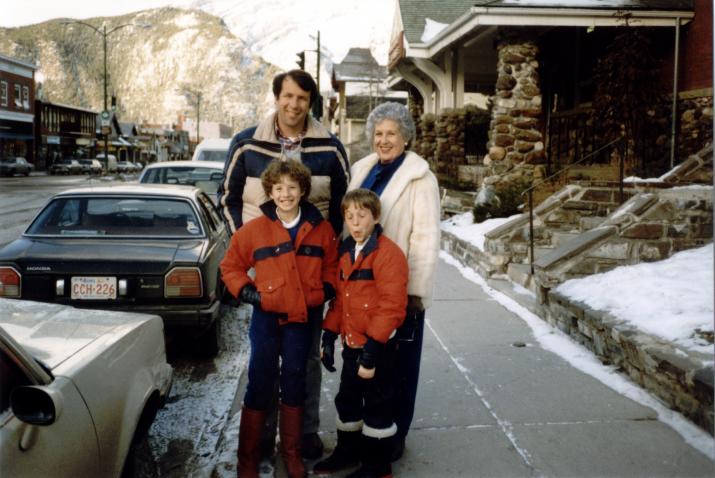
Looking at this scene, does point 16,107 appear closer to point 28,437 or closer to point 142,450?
point 142,450

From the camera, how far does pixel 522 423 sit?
3.96 metres

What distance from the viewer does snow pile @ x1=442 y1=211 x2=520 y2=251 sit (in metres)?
9.48

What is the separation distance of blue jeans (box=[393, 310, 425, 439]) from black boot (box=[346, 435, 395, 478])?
0.19 meters

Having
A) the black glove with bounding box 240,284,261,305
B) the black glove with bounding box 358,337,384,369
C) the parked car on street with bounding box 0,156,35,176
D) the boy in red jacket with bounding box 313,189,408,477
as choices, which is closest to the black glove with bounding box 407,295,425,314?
the boy in red jacket with bounding box 313,189,408,477

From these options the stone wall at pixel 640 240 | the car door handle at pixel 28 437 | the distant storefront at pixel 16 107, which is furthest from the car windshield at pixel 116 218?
the distant storefront at pixel 16 107

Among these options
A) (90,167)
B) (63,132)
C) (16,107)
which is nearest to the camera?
(16,107)

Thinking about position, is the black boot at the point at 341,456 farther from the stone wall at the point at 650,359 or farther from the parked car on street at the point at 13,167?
the parked car on street at the point at 13,167

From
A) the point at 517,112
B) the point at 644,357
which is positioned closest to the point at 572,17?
the point at 517,112

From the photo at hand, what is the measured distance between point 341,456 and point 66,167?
5326 cm

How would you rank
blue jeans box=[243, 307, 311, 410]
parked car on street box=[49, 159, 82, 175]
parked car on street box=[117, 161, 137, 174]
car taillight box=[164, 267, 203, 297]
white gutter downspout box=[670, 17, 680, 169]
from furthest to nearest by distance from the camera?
parked car on street box=[117, 161, 137, 174]
parked car on street box=[49, 159, 82, 175]
white gutter downspout box=[670, 17, 680, 169]
car taillight box=[164, 267, 203, 297]
blue jeans box=[243, 307, 311, 410]

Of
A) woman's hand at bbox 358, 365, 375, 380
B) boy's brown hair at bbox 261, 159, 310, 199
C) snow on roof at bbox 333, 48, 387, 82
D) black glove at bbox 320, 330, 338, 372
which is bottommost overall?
woman's hand at bbox 358, 365, 375, 380

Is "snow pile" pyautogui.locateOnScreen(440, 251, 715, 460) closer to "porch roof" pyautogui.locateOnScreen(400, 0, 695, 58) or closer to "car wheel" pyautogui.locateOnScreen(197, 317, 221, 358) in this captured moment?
"car wheel" pyautogui.locateOnScreen(197, 317, 221, 358)

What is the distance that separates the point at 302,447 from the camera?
11.8 ft

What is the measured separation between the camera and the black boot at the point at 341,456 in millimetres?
3422
